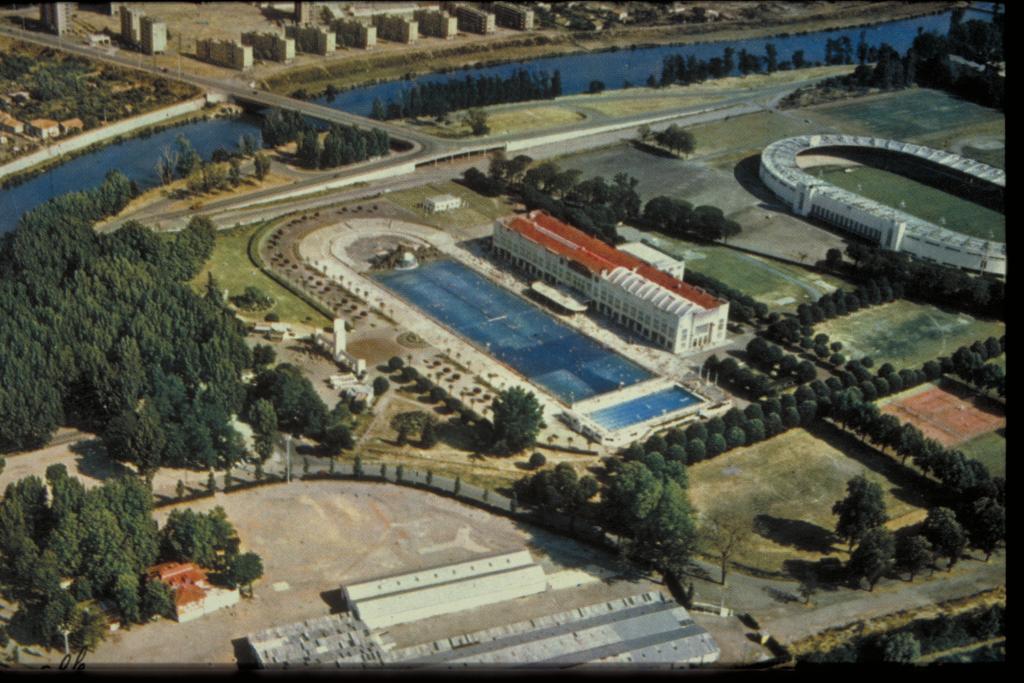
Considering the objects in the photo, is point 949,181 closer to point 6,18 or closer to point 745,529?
point 745,529

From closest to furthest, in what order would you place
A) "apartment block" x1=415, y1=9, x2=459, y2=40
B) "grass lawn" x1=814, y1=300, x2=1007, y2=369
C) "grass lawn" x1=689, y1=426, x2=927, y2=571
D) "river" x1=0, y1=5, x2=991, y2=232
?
"grass lawn" x1=689, y1=426, x2=927, y2=571
"grass lawn" x1=814, y1=300, x2=1007, y2=369
"river" x1=0, y1=5, x2=991, y2=232
"apartment block" x1=415, y1=9, x2=459, y2=40

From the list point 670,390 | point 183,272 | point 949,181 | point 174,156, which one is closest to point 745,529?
point 670,390

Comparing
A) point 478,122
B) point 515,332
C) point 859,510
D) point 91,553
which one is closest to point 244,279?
point 515,332

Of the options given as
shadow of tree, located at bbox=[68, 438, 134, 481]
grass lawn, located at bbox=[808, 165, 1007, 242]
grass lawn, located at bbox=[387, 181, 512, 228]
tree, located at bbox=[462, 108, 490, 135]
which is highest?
tree, located at bbox=[462, 108, 490, 135]

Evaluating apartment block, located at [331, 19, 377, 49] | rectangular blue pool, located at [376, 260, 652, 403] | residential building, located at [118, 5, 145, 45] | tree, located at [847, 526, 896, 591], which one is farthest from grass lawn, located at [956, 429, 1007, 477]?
residential building, located at [118, 5, 145, 45]

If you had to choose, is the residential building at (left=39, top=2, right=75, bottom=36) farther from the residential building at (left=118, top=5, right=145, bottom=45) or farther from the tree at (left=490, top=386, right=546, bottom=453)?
the tree at (left=490, top=386, right=546, bottom=453)

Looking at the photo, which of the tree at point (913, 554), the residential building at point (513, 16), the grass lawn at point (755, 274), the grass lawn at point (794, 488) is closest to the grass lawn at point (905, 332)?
the grass lawn at point (755, 274)

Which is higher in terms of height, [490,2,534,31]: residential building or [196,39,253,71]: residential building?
[490,2,534,31]: residential building
